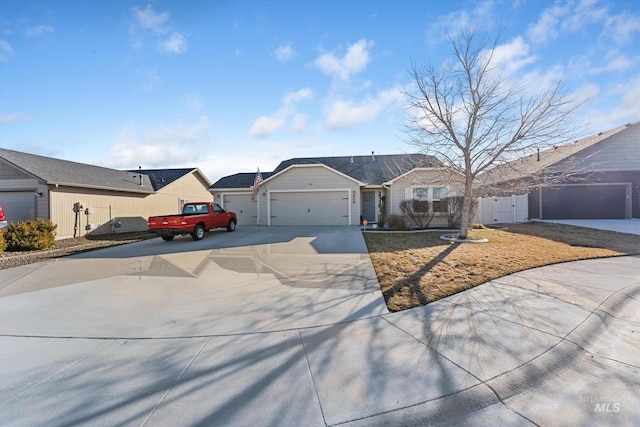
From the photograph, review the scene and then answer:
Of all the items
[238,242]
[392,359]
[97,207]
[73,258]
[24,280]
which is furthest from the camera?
[97,207]

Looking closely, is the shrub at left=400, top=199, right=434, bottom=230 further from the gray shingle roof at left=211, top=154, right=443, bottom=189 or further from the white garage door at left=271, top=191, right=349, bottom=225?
the white garage door at left=271, top=191, right=349, bottom=225

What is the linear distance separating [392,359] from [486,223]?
668 inches

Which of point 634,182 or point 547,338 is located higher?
point 634,182

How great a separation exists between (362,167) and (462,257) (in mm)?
13395

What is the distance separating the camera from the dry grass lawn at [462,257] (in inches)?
213

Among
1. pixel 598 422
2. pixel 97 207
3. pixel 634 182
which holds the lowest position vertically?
pixel 598 422

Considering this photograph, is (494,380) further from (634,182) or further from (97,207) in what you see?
(634,182)

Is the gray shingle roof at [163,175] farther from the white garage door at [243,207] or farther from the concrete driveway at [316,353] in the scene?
the concrete driveway at [316,353]

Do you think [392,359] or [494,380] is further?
[392,359]

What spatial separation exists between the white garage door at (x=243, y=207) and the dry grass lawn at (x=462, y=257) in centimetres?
960

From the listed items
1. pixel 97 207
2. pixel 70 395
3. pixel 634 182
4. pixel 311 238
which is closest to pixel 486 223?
pixel 634 182

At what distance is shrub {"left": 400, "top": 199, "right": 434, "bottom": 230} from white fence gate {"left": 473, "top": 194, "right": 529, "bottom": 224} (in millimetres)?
3585

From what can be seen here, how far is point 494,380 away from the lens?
274 centimetres

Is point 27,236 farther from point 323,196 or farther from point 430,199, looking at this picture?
point 430,199
